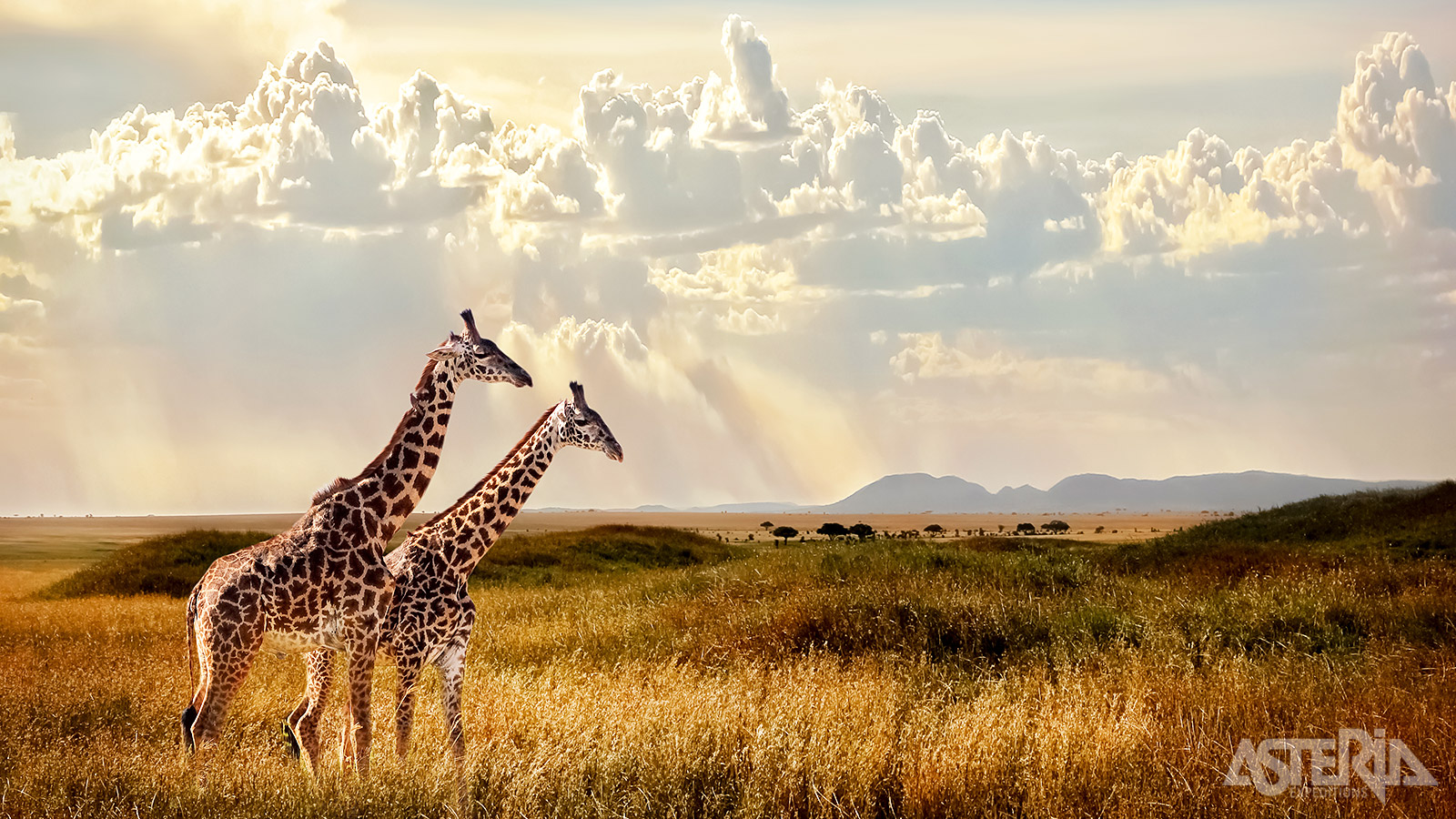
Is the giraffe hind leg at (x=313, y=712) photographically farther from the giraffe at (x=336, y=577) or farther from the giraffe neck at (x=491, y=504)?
the giraffe neck at (x=491, y=504)

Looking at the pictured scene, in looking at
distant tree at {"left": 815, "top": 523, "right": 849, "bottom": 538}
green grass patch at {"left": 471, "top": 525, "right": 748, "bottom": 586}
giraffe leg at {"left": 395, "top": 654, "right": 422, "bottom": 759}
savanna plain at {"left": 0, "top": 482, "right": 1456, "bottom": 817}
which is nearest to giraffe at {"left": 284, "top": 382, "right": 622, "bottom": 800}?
giraffe leg at {"left": 395, "top": 654, "right": 422, "bottom": 759}

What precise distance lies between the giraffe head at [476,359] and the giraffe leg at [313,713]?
2.38m

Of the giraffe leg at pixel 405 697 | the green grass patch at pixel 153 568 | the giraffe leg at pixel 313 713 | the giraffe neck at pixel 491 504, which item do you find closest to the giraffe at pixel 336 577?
the giraffe leg at pixel 405 697

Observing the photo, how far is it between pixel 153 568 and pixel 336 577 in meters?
28.3

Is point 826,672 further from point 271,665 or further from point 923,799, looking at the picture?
point 271,665

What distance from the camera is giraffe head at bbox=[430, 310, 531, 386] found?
7227mm

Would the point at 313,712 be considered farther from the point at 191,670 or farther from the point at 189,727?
the point at 189,727

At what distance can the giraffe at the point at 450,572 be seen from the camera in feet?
26.1

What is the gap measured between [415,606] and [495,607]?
15.0 meters

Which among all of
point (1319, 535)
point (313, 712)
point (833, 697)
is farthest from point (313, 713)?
point (1319, 535)

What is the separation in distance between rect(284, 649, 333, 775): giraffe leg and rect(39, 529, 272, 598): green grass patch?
23634 mm

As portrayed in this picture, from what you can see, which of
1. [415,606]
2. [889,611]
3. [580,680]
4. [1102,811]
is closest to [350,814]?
[415,606]

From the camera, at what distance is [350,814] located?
714cm

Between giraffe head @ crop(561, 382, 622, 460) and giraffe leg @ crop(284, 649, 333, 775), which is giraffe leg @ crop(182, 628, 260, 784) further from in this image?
giraffe head @ crop(561, 382, 622, 460)
